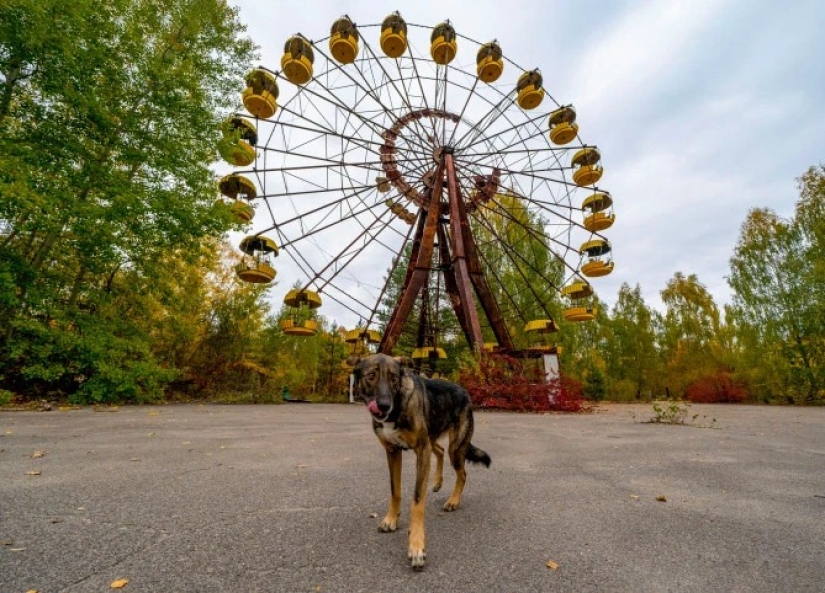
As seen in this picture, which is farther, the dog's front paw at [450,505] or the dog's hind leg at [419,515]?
the dog's front paw at [450,505]

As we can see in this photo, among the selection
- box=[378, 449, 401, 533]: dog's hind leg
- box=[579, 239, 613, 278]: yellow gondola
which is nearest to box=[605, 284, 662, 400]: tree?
box=[579, 239, 613, 278]: yellow gondola

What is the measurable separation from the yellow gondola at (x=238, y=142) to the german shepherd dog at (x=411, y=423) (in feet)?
40.8

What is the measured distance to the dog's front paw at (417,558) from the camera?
2238 mm

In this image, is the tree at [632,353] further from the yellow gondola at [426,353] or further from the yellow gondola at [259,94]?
the yellow gondola at [259,94]

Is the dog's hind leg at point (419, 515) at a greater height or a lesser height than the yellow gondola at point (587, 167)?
lesser

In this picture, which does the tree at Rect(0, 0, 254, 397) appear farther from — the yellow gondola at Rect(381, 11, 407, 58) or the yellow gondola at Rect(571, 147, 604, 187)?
the yellow gondola at Rect(571, 147, 604, 187)

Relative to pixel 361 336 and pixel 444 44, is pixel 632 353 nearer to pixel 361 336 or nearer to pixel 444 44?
pixel 361 336

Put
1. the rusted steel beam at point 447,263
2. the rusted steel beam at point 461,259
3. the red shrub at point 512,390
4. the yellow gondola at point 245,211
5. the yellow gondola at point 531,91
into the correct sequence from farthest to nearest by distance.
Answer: the rusted steel beam at point 447,263 < the yellow gondola at point 531,91 < the yellow gondola at point 245,211 < the rusted steel beam at point 461,259 < the red shrub at point 512,390

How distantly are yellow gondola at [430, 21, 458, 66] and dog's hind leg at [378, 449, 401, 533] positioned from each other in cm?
1882

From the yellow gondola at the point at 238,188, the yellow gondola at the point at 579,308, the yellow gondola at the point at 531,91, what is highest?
the yellow gondola at the point at 531,91

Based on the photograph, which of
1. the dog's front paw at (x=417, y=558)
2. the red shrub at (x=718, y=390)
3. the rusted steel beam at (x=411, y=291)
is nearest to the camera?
the dog's front paw at (x=417, y=558)

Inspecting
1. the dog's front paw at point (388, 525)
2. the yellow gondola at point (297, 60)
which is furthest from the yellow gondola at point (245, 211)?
the dog's front paw at point (388, 525)

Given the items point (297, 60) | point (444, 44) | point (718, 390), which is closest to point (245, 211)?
point (297, 60)

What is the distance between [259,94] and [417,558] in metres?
17.9
